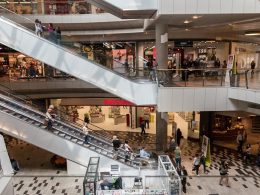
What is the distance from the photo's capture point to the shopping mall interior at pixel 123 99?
1170cm

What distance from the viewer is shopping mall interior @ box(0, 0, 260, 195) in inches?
461

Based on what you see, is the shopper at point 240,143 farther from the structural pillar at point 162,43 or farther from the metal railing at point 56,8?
the metal railing at point 56,8

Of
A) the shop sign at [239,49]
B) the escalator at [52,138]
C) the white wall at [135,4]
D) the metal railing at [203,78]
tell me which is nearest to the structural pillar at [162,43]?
the metal railing at [203,78]

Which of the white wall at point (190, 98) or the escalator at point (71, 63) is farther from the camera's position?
the white wall at point (190, 98)

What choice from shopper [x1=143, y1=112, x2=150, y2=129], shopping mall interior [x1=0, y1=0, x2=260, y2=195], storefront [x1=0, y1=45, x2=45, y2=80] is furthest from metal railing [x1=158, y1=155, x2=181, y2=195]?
shopper [x1=143, y1=112, x2=150, y2=129]

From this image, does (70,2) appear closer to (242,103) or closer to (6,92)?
(6,92)

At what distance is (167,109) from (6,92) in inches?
328

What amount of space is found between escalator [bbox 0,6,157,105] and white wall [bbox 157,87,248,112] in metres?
0.59

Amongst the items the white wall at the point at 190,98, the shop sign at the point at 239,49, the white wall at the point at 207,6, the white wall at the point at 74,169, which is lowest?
the white wall at the point at 74,169

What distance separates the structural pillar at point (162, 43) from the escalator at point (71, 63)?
84.8 inches

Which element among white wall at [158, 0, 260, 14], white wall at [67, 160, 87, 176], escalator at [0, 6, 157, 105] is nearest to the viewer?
white wall at [158, 0, 260, 14]

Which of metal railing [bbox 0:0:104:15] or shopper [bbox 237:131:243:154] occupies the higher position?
metal railing [bbox 0:0:104:15]

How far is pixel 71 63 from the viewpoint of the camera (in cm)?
1367

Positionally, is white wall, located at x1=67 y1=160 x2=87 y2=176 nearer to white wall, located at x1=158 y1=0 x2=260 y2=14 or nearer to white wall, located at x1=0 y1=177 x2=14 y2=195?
white wall, located at x1=0 y1=177 x2=14 y2=195
